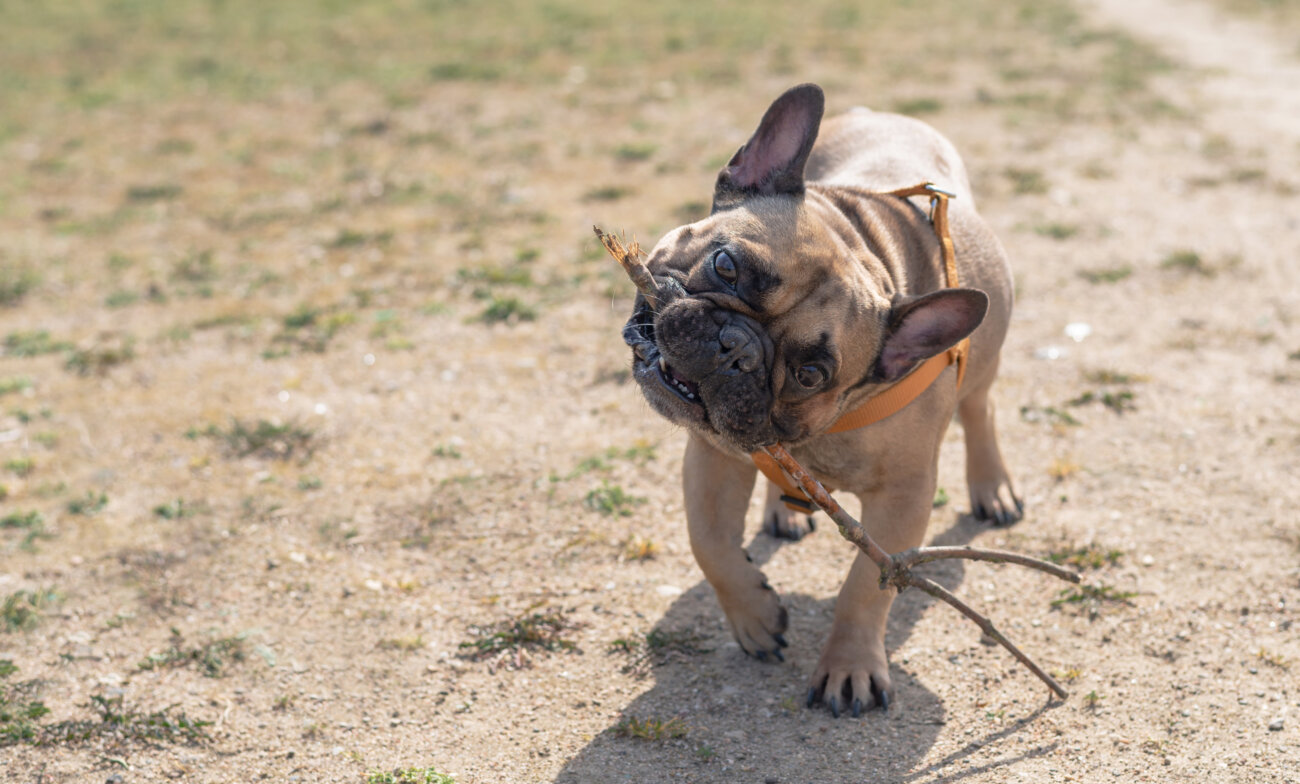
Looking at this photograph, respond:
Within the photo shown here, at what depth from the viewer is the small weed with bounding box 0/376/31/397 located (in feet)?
21.0

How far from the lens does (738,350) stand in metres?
3.34

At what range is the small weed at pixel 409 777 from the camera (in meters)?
3.57

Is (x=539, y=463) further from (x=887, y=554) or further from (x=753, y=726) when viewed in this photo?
(x=887, y=554)

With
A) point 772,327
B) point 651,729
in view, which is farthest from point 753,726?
point 772,327

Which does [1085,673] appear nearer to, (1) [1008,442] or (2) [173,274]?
(1) [1008,442]

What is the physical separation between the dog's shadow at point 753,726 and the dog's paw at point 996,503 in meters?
0.76

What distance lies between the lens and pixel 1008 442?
5.60 m

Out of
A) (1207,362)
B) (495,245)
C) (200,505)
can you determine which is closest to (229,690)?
(200,505)

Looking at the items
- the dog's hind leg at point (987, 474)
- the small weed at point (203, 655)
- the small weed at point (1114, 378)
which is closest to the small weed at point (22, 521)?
the small weed at point (203, 655)

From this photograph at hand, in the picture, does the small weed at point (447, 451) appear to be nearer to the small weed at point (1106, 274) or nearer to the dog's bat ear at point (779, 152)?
the dog's bat ear at point (779, 152)

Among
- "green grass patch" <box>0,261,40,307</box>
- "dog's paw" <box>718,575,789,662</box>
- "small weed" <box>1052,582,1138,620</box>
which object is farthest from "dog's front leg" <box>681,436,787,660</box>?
"green grass patch" <box>0,261,40,307</box>

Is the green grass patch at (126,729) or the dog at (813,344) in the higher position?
the dog at (813,344)

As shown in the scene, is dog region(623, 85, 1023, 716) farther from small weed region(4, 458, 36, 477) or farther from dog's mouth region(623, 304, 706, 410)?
small weed region(4, 458, 36, 477)

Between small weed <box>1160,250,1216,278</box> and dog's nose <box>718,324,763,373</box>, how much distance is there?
5.03 metres
